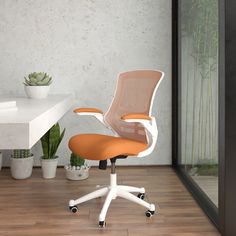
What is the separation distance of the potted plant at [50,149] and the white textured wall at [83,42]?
0.37 meters

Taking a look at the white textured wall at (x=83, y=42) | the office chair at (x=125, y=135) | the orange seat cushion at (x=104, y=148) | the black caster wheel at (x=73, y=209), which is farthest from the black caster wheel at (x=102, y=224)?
the white textured wall at (x=83, y=42)

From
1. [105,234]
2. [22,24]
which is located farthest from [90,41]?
[105,234]

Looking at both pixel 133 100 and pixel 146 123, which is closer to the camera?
pixel 146 123

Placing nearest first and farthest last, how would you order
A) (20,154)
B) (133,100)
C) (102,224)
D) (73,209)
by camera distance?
(102,224), (73,209), (133,100), (20,154)

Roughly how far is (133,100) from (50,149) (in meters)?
1.13

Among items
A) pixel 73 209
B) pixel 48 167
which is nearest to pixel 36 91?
pixel 48 167

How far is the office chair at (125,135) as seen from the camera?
2.30 meters

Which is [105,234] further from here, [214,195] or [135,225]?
[214,195]

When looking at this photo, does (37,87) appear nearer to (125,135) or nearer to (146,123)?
(125,135)

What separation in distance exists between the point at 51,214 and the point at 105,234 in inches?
19.5

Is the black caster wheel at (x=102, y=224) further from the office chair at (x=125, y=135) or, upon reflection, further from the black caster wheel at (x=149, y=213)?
the black caster wheel at (x=149, y=213)

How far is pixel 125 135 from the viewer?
108 inches

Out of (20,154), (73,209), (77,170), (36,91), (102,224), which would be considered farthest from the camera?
(20,154)

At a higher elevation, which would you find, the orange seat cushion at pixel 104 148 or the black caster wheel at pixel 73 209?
the orange seat cushion at pixel 104 148
